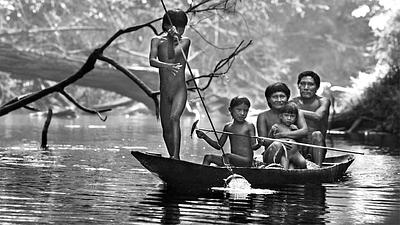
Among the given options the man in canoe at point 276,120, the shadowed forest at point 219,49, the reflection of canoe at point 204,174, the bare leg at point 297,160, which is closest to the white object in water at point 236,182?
the reflection of canoe at point 204,174

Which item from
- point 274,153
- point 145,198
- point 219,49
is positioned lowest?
point 145,198

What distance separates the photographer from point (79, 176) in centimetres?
1361

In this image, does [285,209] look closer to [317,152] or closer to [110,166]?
[317,152]

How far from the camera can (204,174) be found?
11711 mm

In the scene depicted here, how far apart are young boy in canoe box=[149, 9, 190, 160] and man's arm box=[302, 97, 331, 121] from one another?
316 centimetres

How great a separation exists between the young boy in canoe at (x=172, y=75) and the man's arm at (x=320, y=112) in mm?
3162

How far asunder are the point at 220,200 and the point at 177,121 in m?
1.50

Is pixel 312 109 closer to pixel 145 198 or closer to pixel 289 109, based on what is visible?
pixel 289 109

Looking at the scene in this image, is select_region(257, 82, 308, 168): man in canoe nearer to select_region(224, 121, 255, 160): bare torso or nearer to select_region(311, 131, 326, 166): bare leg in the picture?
select_region(224, 121, 255, 160): bare torso

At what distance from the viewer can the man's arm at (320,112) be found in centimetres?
1468

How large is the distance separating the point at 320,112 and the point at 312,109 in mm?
164

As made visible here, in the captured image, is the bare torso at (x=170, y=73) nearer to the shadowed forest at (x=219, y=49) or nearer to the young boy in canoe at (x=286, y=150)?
the young boy in canoe at (x=286, y=150)

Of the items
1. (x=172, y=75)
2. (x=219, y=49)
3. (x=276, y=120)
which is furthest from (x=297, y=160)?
(x=219, y=49)

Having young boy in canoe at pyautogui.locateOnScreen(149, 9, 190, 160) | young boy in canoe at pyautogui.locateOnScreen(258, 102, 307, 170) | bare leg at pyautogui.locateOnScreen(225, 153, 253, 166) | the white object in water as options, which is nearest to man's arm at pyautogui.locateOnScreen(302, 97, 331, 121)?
young boy in canoe at pyautogui.locateOnScreen(258, 102, 307, 170)
